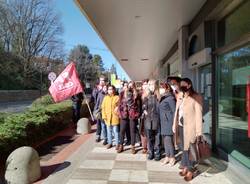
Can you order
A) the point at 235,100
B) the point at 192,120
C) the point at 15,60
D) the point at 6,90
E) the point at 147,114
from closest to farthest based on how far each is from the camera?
the point at 192,120 → the point at 235,100 → the point at 147,114 → the point at 6,90 → the point at 15,60

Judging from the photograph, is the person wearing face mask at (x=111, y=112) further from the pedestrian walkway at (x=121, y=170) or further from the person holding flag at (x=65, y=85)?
the person holding flag at (x=65, y=85)

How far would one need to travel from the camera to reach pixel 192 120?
5.89 meters

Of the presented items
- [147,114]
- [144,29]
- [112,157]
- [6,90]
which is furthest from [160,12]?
[6,90]

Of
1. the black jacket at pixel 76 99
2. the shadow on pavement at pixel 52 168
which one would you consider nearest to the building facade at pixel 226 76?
the shadow on pavement at pixel 52 168

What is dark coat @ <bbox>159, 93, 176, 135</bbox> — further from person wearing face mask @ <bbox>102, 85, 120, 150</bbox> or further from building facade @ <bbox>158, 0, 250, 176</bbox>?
person wearing face mask @ <bbox>102, 85, 120, 150</bbox>

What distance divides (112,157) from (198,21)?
4849mm

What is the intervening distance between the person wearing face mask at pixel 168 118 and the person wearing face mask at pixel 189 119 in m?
0.84

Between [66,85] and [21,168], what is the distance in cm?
583

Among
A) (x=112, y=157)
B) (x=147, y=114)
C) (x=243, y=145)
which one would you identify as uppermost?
(x=147, y=114)

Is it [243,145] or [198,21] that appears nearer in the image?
[243,145]

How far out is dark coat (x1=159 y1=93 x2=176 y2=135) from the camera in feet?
23.1

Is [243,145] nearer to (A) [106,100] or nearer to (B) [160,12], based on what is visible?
(A) [106,100]

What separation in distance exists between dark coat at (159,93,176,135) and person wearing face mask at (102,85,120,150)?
1.80 metres

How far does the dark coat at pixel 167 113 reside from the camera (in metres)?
7.04
